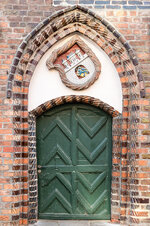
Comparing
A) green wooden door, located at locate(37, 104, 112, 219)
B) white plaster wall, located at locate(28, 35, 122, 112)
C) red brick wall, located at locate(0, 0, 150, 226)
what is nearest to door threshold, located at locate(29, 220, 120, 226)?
green wooden door, located at locate(37, 104, 112, 219)

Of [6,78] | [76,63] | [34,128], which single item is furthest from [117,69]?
[6,78]

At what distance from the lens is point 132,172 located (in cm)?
412

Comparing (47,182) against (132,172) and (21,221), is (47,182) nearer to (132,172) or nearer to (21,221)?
(21,221)

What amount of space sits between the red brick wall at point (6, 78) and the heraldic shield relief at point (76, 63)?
1.80ft

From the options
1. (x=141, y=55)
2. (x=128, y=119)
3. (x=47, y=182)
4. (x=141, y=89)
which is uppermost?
(x=141, y=55)

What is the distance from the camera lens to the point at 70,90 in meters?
4.35

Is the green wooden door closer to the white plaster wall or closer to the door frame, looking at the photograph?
the door frame

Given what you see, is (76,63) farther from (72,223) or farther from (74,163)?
(72,223)

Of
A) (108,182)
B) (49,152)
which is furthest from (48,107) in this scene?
(108,182)

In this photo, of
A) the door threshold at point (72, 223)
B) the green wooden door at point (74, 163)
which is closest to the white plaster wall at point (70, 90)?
the green wooden door at point (74, 163)

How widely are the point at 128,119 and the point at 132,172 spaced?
796mm

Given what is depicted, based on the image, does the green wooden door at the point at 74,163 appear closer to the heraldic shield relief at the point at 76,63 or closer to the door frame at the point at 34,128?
the door frame at the point at 34,128

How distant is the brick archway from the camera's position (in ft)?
13.6

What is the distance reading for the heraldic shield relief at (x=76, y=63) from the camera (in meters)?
4.30
